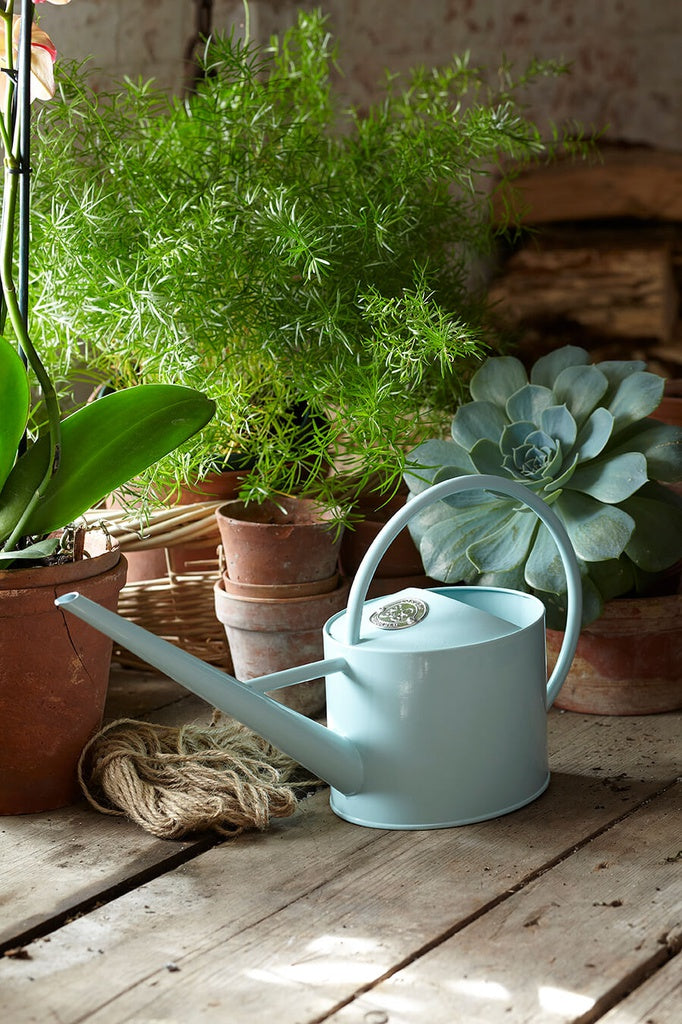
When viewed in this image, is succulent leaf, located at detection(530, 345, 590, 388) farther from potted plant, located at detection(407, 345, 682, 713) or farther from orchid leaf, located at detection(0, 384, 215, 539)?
orchid leaf, located at detection(0, 384, 215, 539)

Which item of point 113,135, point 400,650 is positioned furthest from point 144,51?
point 400,650

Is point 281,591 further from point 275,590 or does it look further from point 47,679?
point 47,679

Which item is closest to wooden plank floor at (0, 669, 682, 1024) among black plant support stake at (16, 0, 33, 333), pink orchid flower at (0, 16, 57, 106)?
black plant support stake at (16, 0, 33, 333)

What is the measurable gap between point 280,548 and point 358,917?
0.45 meters

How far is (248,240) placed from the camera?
119 centimetres

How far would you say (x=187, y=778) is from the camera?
996mm

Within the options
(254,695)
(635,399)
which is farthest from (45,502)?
(635,399)

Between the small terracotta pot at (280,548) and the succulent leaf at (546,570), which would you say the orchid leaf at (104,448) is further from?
the succulent leaf at (546,570)

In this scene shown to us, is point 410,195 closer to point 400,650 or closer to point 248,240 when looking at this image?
point 248,240

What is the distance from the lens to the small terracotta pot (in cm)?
117

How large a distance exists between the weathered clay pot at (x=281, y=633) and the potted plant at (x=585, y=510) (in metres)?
0.14

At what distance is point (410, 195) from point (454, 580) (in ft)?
1.52

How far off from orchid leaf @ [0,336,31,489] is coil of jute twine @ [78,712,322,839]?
28 cm

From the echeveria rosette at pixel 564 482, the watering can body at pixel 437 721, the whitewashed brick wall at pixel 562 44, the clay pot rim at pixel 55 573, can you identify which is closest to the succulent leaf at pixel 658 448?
the echeveria rosette at pixel 564 482
